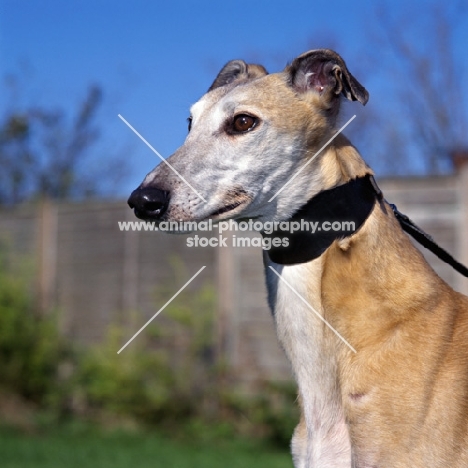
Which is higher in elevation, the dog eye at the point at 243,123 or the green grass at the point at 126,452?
the dog eye at the point at 243,123

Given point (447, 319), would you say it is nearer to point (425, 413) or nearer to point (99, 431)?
point (425, 413)

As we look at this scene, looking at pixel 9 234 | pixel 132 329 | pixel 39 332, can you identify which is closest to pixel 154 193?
pixel 132 329

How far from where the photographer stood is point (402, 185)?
7.68m

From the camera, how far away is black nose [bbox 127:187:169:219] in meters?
2.69

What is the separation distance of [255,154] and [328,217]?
14.9 inches

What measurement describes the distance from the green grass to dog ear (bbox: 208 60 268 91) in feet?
→ 14.4

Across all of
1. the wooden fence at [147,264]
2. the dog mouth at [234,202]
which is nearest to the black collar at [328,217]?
the dog mouth at [234,202]

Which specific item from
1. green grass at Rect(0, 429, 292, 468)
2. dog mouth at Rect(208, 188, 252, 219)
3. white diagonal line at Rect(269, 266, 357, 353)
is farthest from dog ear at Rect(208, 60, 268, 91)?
green grass at Rect(0, 429, 292, 468)

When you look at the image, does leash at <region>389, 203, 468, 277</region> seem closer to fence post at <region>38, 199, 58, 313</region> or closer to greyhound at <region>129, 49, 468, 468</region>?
greyhound at <region>129, 49, 468, 468</region>

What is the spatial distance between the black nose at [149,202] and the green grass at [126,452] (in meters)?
4.75

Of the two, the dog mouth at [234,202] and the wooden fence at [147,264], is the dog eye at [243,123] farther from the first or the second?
the wooden fence at [147,264]

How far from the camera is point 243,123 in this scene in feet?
9.69

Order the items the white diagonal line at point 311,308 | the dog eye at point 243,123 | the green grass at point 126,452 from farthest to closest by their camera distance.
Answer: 1. the green grass at point 126,452
2. the dog eye at point 243,123
3. the white diagonal line at point 311,308

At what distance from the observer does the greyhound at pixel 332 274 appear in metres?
2.49
